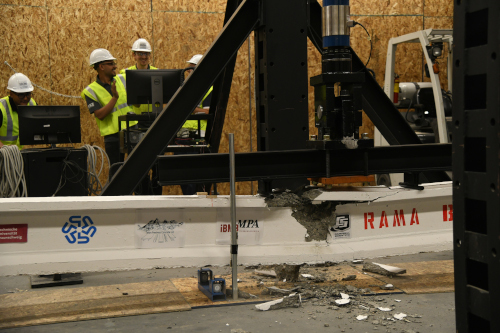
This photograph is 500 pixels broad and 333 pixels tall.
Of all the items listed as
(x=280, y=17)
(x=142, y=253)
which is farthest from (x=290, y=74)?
(x=142, y=253)

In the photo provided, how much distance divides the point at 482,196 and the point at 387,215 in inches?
90.5

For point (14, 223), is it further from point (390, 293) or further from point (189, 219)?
point (390, 293)

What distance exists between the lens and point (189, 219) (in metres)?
3.79

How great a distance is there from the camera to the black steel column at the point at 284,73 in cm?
404

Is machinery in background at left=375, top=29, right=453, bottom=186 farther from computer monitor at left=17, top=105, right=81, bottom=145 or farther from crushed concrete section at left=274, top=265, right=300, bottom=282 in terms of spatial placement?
computer monitor at left=17, top=105, right=81, bottom=145

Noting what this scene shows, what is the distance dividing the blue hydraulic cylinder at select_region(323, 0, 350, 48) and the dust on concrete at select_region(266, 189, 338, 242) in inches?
42.0

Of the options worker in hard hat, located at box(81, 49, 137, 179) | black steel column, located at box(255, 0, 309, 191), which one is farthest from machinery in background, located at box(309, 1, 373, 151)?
worker in hard hat, located at box(81, 49, 137, 179)

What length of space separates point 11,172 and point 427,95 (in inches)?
252

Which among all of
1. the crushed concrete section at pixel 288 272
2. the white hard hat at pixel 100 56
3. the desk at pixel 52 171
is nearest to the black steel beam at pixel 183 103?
the crushed concrete section at pixel 288 272

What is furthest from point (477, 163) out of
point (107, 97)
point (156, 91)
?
point (107, 97)

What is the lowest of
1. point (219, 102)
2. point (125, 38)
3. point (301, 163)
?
point (301, 163)

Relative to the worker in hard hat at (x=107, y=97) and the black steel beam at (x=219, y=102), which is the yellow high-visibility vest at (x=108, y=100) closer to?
the worker in hard hat at (x=107, y=97)

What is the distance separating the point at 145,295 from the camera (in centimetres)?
425

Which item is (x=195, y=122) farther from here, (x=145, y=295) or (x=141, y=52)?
(x=145, y=295)
